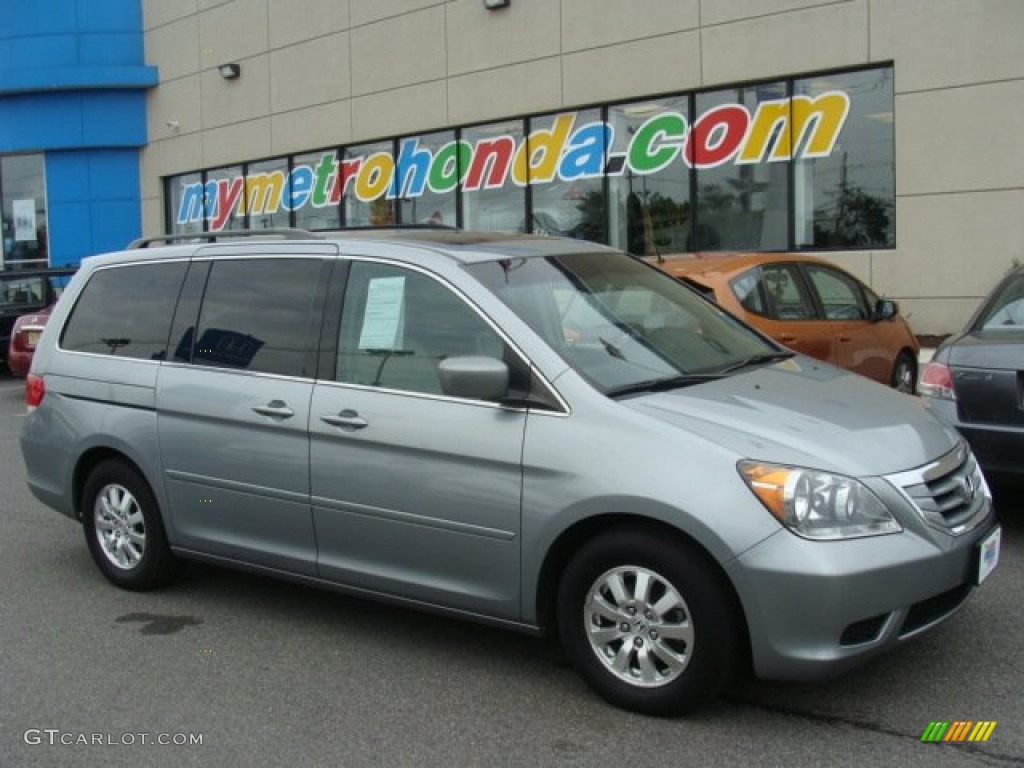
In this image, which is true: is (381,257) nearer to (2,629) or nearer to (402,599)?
(402,599)

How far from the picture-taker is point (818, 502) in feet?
11.7

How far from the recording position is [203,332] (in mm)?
5250

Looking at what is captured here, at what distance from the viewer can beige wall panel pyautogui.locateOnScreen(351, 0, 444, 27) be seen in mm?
18688

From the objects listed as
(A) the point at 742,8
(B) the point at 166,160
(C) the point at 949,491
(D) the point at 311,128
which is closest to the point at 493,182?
(D) the point at 311,128

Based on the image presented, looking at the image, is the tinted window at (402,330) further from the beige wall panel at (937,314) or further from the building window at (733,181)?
the building window at (733,181)

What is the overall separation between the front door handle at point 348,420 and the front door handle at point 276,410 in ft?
0.83

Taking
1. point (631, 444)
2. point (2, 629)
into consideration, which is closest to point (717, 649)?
point (631, 444)

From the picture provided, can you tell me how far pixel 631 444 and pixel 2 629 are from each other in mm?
3213

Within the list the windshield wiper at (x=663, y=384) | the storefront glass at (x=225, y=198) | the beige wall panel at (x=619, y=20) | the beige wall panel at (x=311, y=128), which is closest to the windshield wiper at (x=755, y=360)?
the windshield wiper at (x=663, y=384)

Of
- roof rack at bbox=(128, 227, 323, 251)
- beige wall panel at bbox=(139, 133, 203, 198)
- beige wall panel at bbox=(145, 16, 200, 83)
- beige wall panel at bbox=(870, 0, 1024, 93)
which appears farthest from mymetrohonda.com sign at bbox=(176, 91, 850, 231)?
roof rack at bbox=(128, 227, 323, 251)

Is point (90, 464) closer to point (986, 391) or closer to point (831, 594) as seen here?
point (831, 594)

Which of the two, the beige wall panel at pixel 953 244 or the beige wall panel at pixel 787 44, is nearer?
the beige wall panel at pixel 953 244

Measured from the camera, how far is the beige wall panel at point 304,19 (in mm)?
20011

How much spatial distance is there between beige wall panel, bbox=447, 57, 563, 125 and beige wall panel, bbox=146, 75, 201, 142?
7.89 meters
